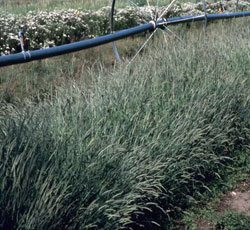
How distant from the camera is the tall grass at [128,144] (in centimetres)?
345

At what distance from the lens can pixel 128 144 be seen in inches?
175

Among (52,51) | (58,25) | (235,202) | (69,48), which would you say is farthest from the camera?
(58,25)

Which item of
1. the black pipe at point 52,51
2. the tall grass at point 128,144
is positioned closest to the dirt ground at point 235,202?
the tall grass at point 128,144

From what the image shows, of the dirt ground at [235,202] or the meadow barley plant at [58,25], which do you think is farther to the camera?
the meadow barley plant at [58,25]

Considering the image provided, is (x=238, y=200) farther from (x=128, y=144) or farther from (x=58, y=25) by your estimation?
(x=58, y=25)

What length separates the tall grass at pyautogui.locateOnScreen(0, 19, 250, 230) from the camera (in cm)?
345

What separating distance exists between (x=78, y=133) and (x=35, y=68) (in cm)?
371

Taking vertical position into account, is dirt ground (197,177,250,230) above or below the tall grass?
below

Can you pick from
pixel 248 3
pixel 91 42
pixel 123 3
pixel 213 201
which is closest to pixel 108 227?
pixel 213 201

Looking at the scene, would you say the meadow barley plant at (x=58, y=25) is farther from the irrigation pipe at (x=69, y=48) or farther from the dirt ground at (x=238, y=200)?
the dirt ground at (x=238, y=200)

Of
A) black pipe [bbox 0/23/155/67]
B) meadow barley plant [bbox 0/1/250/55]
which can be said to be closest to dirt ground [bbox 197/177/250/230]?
black pipe [bbox 0/23/155/67]

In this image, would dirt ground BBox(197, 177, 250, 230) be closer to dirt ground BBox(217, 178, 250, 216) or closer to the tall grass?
dirt ground BBox(217, 178, 250, 216)

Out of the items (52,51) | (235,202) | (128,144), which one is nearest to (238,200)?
(235,202)

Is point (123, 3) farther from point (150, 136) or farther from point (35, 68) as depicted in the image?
point (150, 136)
